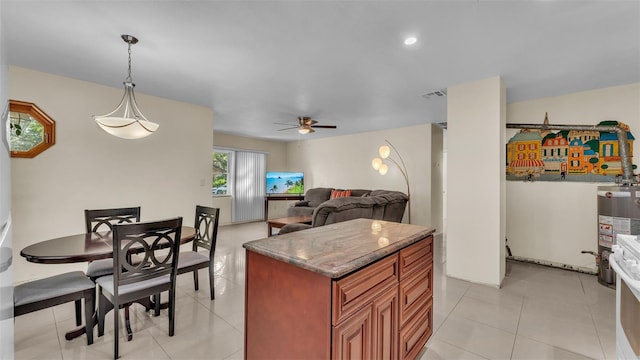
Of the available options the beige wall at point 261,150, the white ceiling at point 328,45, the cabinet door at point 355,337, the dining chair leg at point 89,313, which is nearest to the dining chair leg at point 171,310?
the dining chair leg at point 89,313

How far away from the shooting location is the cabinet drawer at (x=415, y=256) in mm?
1609

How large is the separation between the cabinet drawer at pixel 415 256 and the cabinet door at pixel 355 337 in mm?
397

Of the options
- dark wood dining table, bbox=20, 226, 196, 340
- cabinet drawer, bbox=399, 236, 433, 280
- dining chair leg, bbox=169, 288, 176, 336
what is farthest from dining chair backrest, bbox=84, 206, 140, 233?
cabinet drawer, bbox=399, 236, 433, 280

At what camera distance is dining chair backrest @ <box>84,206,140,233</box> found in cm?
266

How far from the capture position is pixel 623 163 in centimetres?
318

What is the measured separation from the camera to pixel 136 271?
76.1 inches

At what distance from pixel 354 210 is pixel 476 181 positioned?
5.13 feet

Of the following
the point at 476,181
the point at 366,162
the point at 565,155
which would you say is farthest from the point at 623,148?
the point at 366,162

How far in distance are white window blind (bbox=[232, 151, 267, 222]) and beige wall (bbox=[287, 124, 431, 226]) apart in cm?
120

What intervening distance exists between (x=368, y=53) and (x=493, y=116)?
1.67 meters

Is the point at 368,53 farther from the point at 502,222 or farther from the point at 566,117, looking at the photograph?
the point at 566,117

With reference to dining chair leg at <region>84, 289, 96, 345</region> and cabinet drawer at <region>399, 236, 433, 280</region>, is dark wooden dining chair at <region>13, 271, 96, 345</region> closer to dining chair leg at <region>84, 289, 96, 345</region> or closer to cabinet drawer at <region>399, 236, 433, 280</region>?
dining chair leg at <region>84, 289, 96, 345</region>

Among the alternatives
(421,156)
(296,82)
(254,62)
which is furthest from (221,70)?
(421,156)

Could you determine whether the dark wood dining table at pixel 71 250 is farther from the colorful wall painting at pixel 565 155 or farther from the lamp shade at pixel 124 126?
the colorful wall painting at pixel 565 155
